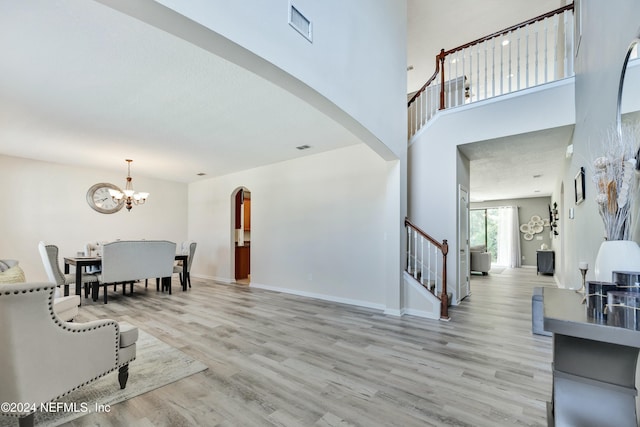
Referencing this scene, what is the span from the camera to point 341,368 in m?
2.50

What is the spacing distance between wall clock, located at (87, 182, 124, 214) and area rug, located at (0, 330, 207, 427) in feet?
16.8

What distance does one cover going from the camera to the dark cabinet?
8422 millimetres

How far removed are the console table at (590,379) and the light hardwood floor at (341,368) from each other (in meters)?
0.59

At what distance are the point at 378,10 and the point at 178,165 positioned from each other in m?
4.93

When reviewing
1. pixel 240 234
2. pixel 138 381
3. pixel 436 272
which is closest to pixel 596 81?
pixel 436 272

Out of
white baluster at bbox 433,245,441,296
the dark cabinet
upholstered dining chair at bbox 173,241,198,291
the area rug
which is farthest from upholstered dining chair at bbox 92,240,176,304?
the dark cabinet

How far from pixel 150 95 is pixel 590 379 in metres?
4.16

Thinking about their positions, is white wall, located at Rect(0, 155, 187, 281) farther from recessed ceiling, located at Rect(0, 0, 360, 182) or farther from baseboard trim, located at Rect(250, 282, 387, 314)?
baseboard trim, located at Rect(250, 282, 387, 314)

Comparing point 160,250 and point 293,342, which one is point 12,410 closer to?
point 293,342

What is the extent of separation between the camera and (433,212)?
475cm

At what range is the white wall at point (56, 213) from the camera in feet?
18.3

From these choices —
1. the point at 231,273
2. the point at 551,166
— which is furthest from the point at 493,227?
the point at 231,273

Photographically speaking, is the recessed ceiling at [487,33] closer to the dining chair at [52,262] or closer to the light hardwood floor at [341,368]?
the light hardwood floor at [341,368]

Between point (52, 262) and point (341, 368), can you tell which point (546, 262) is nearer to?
point (341, 368)
